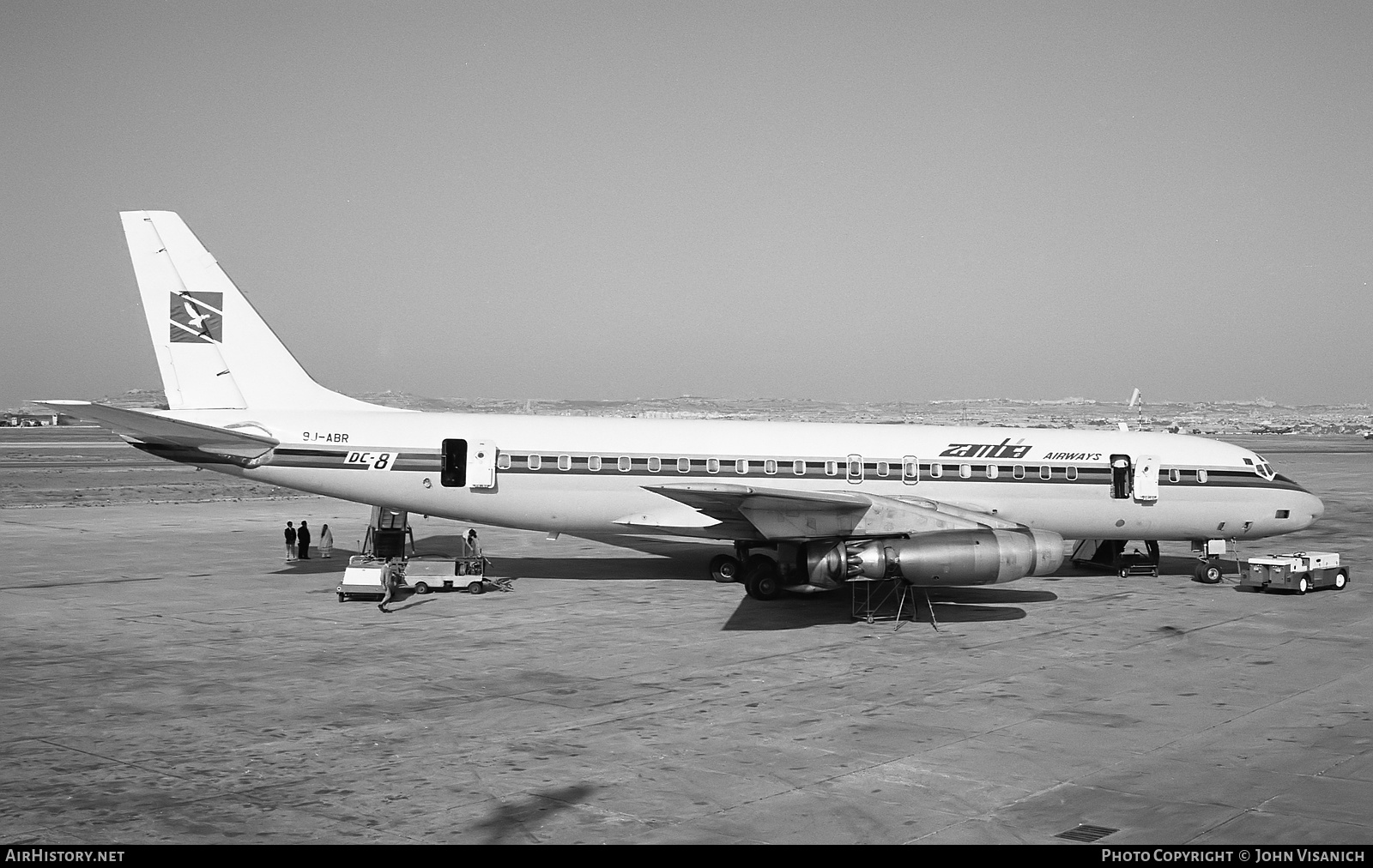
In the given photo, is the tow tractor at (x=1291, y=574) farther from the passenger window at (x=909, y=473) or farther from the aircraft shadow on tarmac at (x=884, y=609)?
the passenger window at (x=909, y=473)

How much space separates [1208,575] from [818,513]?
11334 millimetres

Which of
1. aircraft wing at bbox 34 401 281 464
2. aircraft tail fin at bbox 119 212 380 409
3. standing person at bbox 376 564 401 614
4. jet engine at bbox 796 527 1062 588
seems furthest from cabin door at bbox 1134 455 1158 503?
aircraft tail fin at bbox 119 212 380 409

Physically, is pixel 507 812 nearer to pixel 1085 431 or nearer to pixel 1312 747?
pixel 1312 747

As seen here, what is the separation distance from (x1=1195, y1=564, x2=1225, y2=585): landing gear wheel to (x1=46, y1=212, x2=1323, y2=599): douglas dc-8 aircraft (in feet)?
2.59

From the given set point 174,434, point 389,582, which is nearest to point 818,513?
point 389,582

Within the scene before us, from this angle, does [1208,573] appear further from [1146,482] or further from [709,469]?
[709,469]

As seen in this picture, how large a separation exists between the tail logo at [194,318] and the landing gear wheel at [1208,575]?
973 inches

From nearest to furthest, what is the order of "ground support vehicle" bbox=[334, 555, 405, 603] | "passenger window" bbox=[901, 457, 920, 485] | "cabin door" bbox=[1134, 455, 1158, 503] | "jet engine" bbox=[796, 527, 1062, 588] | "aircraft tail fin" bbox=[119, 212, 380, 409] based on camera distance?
"jet engine" bbox=[796, 527, 1062, 588], "ground support vehicle" bbox=[334, 555, 405, 603], "aircraft tail fin" bbox=[119, 212, 380, 409], "passenger window" bbox=[901, 457, 920, 485], "cabin door" bbox=[1134, 455, 1158, 503]

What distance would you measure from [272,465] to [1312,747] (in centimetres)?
2108

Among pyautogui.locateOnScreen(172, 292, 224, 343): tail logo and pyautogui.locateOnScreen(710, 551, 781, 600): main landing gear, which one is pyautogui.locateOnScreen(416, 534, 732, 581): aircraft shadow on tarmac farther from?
pyautogui.locateOnScreen(172, 292, 224, 343): tail logo

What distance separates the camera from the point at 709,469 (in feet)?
86.8

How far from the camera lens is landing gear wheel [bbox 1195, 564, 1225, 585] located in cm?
2775

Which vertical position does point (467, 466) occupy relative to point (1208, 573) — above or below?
above

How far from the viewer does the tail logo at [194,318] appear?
26.5 metres
